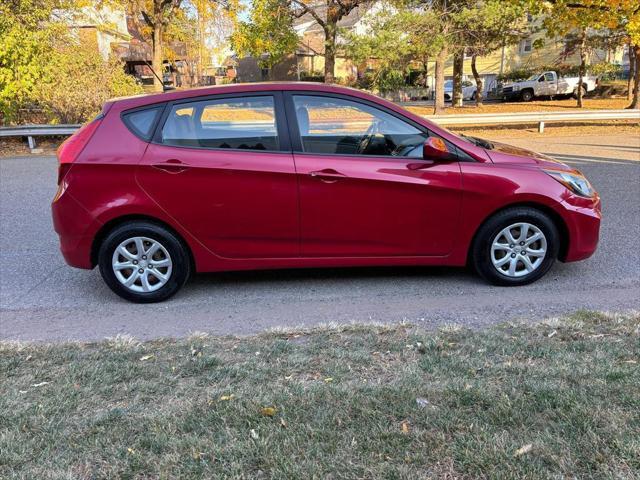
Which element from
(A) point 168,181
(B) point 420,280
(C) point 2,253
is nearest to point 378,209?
(B) point 420,280

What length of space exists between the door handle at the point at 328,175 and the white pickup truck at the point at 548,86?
35213 mm

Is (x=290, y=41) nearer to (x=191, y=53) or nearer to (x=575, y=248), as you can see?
(x=191, y=53)

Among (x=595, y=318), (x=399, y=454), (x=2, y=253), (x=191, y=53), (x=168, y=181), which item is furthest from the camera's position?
(x=191, y=53)

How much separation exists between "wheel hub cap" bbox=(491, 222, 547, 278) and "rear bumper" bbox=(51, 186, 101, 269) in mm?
3357

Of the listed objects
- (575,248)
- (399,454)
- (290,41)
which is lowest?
(399,454)

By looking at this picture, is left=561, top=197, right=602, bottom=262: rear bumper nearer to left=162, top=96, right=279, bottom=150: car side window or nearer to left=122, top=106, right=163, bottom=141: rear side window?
left=162, top=96, right=279, bottom=150: car side window

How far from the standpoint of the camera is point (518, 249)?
4.72 m

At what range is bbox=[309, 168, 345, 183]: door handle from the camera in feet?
14.6

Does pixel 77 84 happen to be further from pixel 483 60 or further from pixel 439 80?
pixel 483 60

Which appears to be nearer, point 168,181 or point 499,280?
point 168,181

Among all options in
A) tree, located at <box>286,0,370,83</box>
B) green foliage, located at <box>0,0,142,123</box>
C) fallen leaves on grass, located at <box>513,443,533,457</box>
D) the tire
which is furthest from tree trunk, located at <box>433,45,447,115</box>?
fallen leaves on grass, located at <box>513,443,533,457</box>

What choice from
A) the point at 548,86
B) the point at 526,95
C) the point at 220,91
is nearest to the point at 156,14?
the point at 220,91

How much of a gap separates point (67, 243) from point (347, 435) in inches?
124

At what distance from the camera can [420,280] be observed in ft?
16.6
